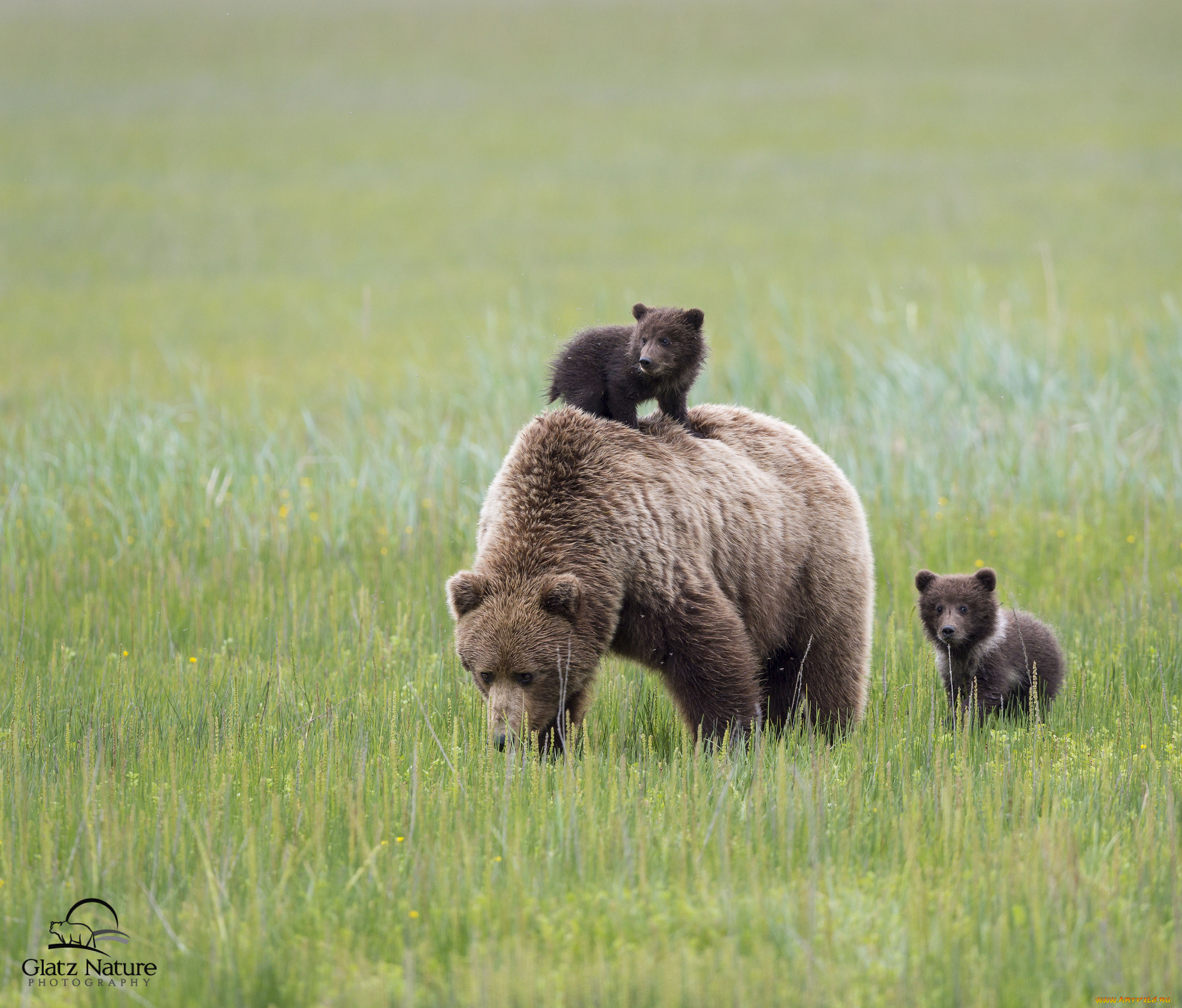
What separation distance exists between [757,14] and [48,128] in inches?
1543

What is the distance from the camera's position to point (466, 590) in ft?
16.1

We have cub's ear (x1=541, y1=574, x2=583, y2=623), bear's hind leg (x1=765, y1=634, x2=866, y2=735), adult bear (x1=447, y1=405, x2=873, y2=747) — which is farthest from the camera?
bear's hind leg (x1=765, y1=634, x2=866, y2=735)

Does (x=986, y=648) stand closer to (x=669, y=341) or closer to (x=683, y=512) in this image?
(x=683, y=512)

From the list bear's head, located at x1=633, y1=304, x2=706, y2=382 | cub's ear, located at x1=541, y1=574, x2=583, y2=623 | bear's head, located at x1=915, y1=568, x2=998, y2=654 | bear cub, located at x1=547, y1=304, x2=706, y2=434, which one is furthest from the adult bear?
bear's head, located at x1=915, y1=568, x2=998, y2=654

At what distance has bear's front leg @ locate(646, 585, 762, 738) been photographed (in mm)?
5004

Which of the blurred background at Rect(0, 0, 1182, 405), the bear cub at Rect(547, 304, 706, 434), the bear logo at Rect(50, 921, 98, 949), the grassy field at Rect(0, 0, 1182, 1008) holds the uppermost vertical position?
the blurred background at Rect(0, 0, 1182, 405)

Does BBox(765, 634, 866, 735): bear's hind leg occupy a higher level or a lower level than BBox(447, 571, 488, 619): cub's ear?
lower

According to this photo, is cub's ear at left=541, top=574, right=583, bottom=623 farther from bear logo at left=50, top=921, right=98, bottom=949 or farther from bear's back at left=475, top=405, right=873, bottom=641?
bear logo at left=50, top=921, right=98, bottom=949

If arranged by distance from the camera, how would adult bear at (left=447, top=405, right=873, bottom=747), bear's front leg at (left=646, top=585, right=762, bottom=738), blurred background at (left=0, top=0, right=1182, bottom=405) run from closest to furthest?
adult bear at (left=447, top=405, right=873, bottom=747) < bear's front leg at (left=646, top=585, right=762, bottom=738) < blurred background at (left=0, top=0, right=1182, bottom=405)

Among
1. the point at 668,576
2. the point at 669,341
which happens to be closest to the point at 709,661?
the point at 668,576

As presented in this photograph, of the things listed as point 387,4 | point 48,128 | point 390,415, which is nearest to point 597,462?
point 390,415

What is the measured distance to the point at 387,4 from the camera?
73.8 m

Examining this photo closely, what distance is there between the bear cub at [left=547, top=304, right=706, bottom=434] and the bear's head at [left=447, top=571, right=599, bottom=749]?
3.50ft

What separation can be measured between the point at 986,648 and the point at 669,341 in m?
2.17
